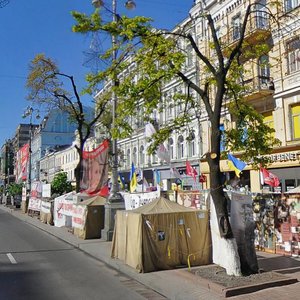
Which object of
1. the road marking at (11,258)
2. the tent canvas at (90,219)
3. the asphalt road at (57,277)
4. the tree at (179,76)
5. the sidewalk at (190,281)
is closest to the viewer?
the sidewalk at (190,281)

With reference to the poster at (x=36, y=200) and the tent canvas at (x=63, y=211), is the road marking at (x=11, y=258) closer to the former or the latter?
the tent canvas at (x=63, y=211)

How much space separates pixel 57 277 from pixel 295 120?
18031mm

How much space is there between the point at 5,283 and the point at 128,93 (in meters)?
5.40

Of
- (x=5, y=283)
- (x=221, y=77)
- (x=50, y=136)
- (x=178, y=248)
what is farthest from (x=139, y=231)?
(x=50, y=136)

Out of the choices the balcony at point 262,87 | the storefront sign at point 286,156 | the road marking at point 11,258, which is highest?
the balcony at point 262,87

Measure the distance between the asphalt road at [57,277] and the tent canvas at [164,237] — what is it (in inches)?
29.0

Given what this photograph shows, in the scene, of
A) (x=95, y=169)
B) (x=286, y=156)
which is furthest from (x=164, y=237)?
(x=286, y=156)

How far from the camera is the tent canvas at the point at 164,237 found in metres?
10.2

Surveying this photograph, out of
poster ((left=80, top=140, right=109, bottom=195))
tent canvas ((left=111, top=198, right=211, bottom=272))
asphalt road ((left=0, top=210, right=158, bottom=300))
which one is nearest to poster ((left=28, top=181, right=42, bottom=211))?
poster ((left=80, top=140, right=109, bottom=195))

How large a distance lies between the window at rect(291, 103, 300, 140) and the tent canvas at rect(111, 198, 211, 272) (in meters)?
14.2

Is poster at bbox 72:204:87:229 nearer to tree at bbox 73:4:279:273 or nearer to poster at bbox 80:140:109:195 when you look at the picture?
poster at bbox 80:140:109:195

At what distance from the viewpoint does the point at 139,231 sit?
33.2 feet

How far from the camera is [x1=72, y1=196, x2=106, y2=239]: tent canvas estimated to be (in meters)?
16.8

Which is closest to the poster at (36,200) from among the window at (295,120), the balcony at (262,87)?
the balcony at (262,87)
